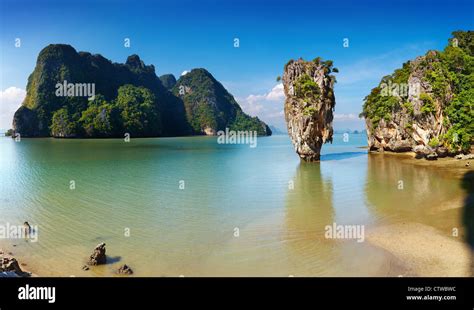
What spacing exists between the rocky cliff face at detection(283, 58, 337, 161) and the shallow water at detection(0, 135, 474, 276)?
8.71 metres

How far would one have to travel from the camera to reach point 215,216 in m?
13.3

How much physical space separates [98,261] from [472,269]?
9518 millimetres

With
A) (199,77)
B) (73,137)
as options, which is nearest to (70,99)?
(73,137)

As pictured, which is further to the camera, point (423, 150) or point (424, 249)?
point (423, 150)

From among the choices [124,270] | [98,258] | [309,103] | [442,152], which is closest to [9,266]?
[98,258]

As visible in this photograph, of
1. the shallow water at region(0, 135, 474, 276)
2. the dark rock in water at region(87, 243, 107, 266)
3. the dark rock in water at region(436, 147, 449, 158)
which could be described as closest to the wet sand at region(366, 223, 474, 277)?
the shallow water at region(0, 135, 474, 276)

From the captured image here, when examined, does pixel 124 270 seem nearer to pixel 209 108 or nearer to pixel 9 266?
pixel 9 266

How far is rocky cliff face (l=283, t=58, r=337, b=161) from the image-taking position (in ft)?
103

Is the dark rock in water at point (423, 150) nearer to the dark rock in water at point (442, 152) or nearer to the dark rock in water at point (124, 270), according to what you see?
the dark rock in water at point (442, 152)

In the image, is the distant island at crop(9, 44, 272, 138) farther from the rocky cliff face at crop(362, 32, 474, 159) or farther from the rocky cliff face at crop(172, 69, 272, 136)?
the rocky cliff face at crop(362, 32, 474, 159)

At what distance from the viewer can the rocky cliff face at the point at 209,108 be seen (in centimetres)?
14588

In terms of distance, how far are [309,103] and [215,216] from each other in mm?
21264

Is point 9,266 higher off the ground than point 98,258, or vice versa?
point 9,266
